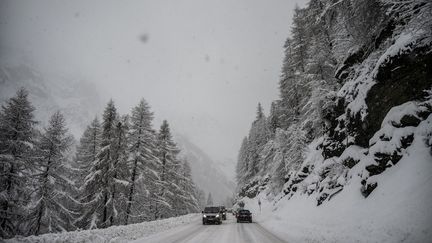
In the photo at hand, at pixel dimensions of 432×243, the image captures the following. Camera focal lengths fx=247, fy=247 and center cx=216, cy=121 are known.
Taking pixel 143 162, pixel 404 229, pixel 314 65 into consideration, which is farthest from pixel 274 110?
pixel 404 229

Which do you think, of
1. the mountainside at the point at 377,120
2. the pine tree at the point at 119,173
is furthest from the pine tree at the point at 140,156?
the mountainside at the point at 377,120

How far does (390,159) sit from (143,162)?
2348 cm

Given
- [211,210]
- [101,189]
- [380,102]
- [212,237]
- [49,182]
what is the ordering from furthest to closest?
[211,210] < [101,189] < [49,182] < [212,237] < [380,102]

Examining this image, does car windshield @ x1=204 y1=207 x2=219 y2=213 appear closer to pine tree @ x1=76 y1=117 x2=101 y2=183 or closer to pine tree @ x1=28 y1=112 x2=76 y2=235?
pine tree @ x1=28 y1=112 x2=76 y2=235

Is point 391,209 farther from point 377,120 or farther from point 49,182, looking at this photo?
point 49,182

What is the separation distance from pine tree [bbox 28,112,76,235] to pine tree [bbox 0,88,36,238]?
4.37 ft

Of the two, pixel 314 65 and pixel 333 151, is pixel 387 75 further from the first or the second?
pixel 314 65

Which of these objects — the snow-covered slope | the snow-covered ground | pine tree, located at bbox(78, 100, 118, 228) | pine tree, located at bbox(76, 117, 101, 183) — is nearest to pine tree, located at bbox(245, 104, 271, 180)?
pine tree, located at bbox(76, 117, 101, 183)

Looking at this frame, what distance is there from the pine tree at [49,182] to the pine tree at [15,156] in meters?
1.33

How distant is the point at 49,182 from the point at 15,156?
4.12m

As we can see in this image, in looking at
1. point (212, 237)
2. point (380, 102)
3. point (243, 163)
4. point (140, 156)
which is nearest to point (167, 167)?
point (140, 156)

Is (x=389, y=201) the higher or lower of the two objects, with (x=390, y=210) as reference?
higher

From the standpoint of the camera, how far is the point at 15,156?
61.5 feet

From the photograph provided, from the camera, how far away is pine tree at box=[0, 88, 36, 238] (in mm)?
17859
